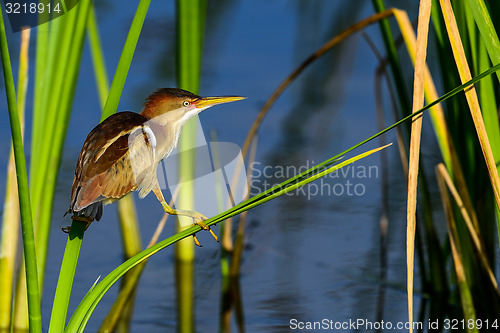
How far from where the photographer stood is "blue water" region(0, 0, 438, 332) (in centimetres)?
219

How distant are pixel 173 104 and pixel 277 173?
1568 millimetres

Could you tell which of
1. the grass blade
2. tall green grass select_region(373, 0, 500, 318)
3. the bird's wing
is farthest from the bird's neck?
tall green grass select_region(373, 0, 500, 318)

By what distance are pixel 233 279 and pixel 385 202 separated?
0.66 meters

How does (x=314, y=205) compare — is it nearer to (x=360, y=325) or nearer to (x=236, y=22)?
(x=360, y=325)

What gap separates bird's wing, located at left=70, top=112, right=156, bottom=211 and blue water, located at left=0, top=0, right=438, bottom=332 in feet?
3.07

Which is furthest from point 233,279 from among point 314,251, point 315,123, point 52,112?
point 315,123

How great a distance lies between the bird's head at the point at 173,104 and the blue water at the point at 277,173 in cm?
85

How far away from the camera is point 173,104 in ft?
4.77

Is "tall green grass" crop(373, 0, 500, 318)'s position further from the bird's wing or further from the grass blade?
the bird's wing

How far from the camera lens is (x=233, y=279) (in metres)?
2.32

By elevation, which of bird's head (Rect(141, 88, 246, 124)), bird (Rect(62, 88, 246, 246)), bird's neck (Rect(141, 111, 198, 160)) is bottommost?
bird (Rect(62, 88, 246, 246))

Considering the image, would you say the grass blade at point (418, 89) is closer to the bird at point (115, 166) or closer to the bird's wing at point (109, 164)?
the bird at point (115, 166)

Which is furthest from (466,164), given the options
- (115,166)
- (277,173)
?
(277,173)

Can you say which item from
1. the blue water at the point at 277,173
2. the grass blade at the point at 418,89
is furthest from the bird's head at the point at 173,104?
the blue water at the point at 277,173
